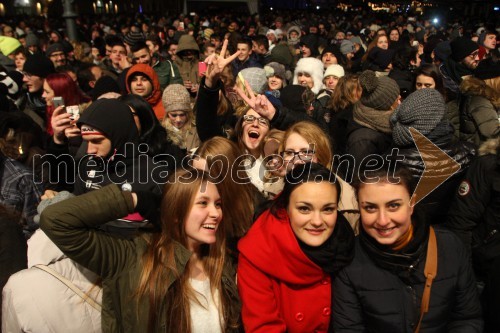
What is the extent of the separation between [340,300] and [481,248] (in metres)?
1.24

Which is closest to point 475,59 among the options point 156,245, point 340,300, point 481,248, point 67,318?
point 481,248

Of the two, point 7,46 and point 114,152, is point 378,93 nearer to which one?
point 114,152

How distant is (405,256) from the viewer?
2180mm

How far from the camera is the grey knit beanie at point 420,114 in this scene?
308cm

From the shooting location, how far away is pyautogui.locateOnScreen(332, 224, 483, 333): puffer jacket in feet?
7.18

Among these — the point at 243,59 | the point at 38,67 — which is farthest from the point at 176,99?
the point at 243,59

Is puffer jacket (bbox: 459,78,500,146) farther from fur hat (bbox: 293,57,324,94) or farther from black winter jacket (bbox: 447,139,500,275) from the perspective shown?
fur hat (bbox: 293,57,324,94)

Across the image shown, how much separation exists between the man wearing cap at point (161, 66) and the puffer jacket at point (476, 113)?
4324mm

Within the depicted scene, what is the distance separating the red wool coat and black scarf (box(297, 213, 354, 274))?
4 centimetres

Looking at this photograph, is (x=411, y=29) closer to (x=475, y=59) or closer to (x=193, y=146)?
(x=475, y=59)

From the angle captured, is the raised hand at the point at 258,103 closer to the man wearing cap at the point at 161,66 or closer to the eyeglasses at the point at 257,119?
the eyeglasses at the point at 257,119

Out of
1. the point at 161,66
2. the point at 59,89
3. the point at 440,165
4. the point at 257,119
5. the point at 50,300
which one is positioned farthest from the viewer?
the point at 161,66

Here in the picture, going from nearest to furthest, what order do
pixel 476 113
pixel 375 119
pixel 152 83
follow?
pixel 375 119 → pixel 476 113 → pixel 152 83

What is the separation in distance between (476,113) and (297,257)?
3.04 m
